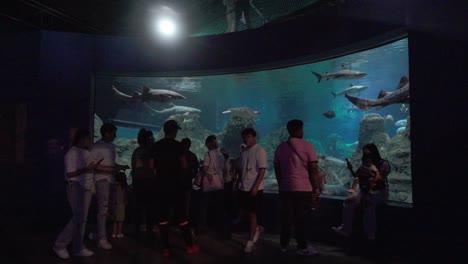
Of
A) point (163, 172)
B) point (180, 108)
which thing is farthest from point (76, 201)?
point (180, 108)

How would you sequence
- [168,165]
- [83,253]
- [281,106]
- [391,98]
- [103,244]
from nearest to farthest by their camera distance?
1. [168,165]
2. [83,253]
3. [103,244]
4. [391,98]
5. [281,106]

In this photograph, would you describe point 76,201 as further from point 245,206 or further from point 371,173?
point 371,173

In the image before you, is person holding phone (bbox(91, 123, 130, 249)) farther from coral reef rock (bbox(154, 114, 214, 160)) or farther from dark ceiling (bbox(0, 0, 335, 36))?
coral reef rock (bbox(154, 114, 214, 160))

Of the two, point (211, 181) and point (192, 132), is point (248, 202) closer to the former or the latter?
point (211, 181)

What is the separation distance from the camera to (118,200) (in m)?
6.41

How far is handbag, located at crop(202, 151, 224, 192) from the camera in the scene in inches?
250

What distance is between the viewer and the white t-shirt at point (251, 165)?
5227 millimetres

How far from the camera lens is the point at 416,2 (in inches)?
199

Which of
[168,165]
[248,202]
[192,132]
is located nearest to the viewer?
[168,165]

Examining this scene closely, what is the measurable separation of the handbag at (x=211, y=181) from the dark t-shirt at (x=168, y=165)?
157 cm

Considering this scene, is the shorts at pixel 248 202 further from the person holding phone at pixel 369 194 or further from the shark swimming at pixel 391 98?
the shark swimming at pixel 391 98

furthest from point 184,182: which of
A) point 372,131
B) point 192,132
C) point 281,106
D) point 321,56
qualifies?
point 281,106

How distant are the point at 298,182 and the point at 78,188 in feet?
10.5

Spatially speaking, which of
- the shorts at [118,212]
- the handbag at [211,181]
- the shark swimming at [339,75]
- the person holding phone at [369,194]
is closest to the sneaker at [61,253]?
the shorts at [118,212]
